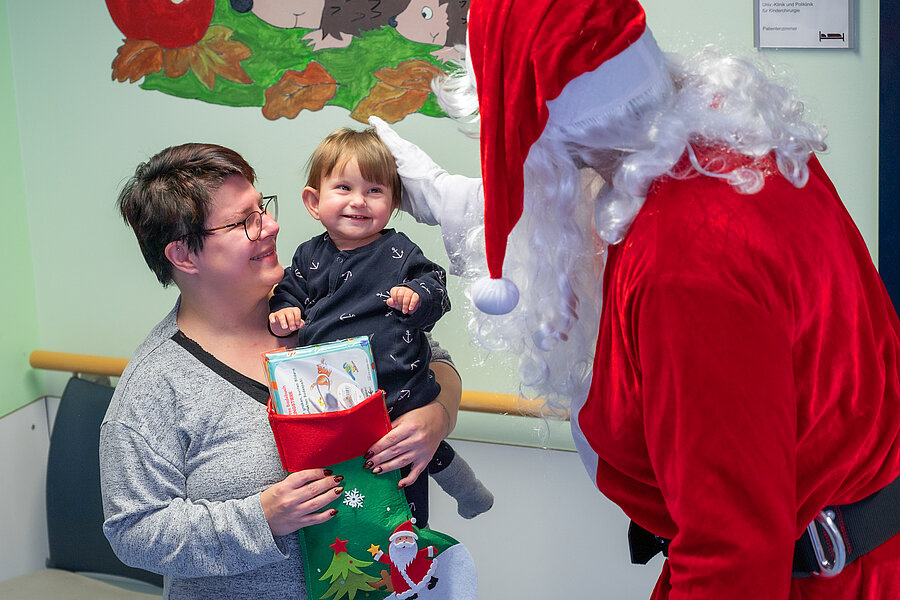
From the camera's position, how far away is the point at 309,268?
5.94ft

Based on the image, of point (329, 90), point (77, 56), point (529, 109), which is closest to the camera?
point (529, 109)

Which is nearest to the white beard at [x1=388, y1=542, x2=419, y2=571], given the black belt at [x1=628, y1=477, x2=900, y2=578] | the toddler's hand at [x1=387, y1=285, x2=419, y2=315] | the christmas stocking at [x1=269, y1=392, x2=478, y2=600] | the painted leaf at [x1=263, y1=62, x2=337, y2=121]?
the christmas stocking at [x1=269, y1=392, x2=478, y2=600]

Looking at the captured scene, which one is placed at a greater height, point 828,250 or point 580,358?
point 828,250

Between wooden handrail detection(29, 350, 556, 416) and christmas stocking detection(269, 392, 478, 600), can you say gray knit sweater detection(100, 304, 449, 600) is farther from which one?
wooden handrail detection(29, 350, 556, 416)

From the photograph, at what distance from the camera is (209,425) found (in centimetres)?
162

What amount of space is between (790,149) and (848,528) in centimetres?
47

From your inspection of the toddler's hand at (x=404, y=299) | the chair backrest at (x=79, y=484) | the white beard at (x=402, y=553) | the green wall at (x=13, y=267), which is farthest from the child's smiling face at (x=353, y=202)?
the green wall at (x=13, y=267)

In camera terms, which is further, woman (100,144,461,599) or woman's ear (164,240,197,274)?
woman's ear (164,240,197,274)

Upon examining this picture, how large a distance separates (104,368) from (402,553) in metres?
1.59

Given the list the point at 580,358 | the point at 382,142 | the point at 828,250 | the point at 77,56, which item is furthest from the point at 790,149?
the point at 77,56

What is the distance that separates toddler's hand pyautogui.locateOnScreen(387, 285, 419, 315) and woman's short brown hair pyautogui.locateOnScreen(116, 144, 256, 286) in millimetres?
376

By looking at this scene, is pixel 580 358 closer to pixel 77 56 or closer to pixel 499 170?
pixel 499 170

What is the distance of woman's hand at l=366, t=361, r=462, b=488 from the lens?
165 centimetres

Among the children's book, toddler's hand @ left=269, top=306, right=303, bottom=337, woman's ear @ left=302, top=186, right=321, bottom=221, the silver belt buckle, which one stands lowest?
the silver belt buckle
